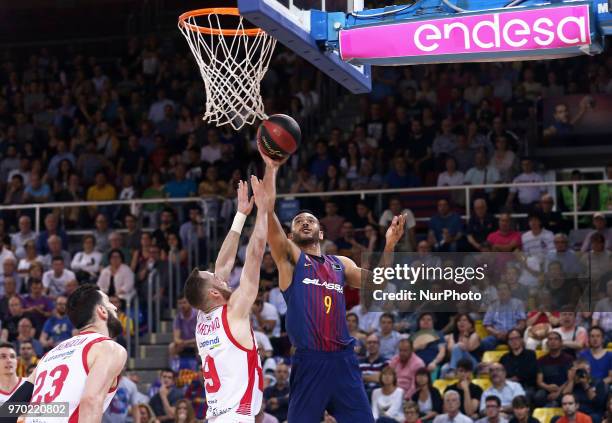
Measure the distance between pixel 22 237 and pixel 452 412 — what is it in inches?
302

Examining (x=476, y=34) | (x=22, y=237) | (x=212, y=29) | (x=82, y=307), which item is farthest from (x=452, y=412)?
(x=22, y=237)

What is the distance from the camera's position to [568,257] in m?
13.0

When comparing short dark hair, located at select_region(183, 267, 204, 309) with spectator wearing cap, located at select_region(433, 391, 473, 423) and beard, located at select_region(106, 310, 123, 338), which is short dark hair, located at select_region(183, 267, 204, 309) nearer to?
beard, located at select_region(106, 310, 123, 338)

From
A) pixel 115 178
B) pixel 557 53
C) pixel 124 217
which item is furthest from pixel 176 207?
pixel 557 53

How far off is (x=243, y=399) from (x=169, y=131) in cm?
1170

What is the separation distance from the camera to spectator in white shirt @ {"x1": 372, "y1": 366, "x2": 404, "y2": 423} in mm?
12016

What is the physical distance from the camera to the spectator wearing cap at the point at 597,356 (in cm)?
1184

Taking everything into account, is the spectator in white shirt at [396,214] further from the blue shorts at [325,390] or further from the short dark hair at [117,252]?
the blue shorts at [325,390]

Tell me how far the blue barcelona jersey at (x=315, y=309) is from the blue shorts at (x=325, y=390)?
0.08 meters

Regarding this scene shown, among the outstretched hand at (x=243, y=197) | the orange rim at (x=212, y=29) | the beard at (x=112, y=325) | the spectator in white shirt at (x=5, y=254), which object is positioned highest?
the orange rim at (x=212, y=29)

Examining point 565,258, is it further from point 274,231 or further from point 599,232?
point 274,231

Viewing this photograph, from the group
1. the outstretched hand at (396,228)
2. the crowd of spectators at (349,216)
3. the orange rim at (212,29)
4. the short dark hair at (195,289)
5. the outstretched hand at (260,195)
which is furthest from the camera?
the crowd of spectators at (349,216)

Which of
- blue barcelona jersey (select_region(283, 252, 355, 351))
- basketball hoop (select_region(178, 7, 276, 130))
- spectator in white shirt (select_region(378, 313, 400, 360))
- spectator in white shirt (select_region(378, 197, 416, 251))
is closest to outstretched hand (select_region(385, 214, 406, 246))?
blue barcelona jersey (select_region(283, 252, 355, 351))

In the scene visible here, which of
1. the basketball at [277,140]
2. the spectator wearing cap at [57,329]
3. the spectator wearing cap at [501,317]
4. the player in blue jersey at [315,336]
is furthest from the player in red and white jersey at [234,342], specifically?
the spectator wearing cap at [57,329]
